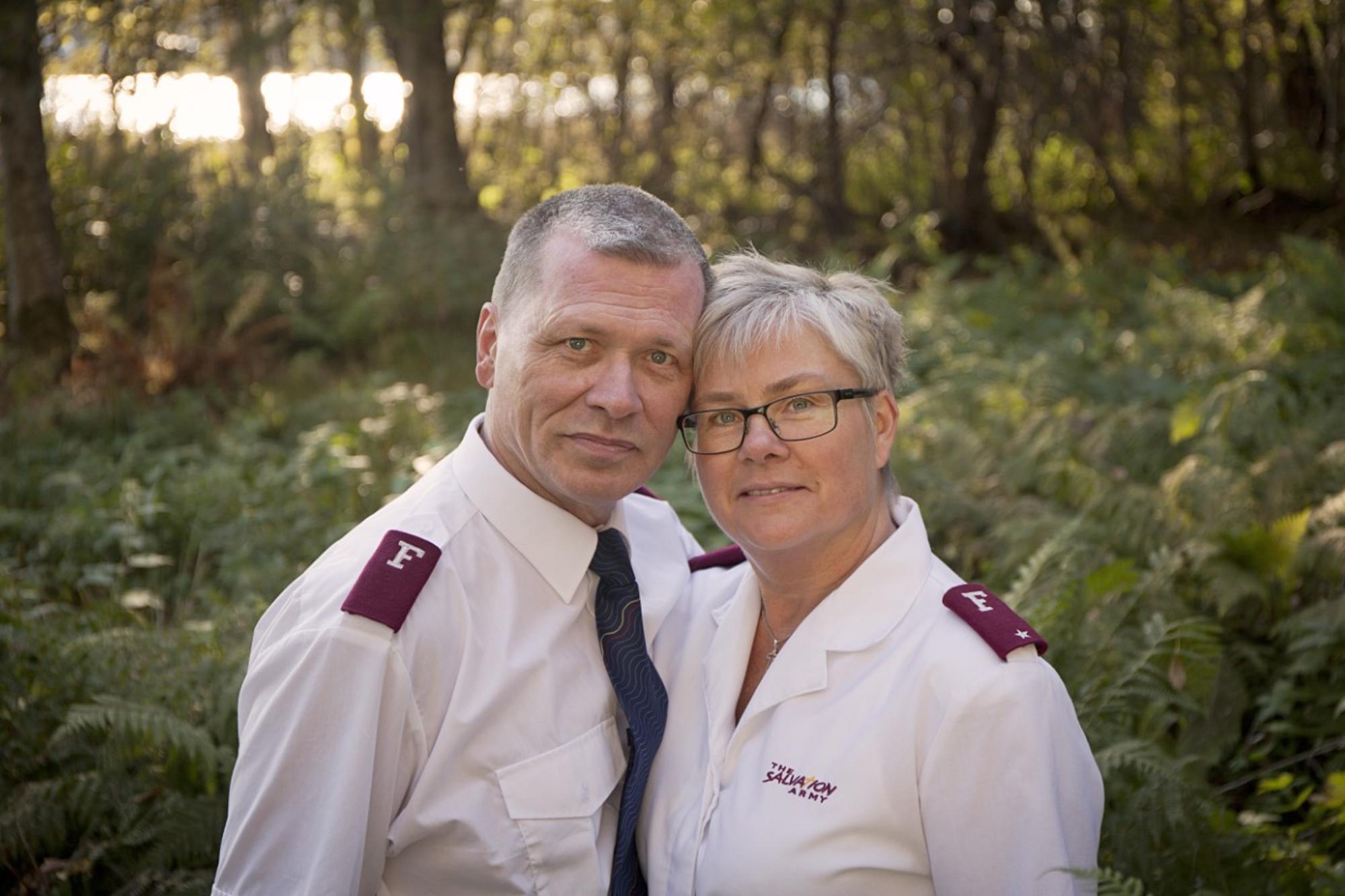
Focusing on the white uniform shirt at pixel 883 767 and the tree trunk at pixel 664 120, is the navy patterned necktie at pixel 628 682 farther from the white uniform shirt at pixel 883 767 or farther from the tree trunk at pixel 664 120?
the tree trunk at pixel 664 120

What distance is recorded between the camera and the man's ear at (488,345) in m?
2.95

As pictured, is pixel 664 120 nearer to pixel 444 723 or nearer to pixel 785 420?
pixel 785 420

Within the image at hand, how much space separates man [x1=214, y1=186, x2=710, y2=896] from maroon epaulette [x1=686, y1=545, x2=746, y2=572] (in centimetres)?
44

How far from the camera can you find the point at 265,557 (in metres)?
5.64

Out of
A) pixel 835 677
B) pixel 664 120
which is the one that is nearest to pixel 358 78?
pixel 664 120

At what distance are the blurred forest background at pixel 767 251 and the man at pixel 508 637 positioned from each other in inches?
52.9

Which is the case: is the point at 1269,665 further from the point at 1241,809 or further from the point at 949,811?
the point at 949,811

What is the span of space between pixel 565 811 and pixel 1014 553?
2953mm

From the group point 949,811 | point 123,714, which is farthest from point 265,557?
point 949,811

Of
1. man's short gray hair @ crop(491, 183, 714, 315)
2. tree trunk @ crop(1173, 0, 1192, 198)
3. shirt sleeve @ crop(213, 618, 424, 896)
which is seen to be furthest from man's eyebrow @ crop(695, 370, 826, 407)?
tree trunk @ crop(1173, 0, 1192, 198)

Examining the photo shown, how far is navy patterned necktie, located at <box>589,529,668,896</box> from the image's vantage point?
2658 mm

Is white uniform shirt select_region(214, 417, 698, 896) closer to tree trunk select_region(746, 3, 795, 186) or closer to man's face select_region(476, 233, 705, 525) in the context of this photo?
man's face select_region(476, 233, 705, 525)

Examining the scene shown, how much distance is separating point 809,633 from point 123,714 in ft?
7.12

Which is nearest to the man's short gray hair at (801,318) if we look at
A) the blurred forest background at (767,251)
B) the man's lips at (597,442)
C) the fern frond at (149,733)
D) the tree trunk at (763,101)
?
the man's lips at (597,442)
